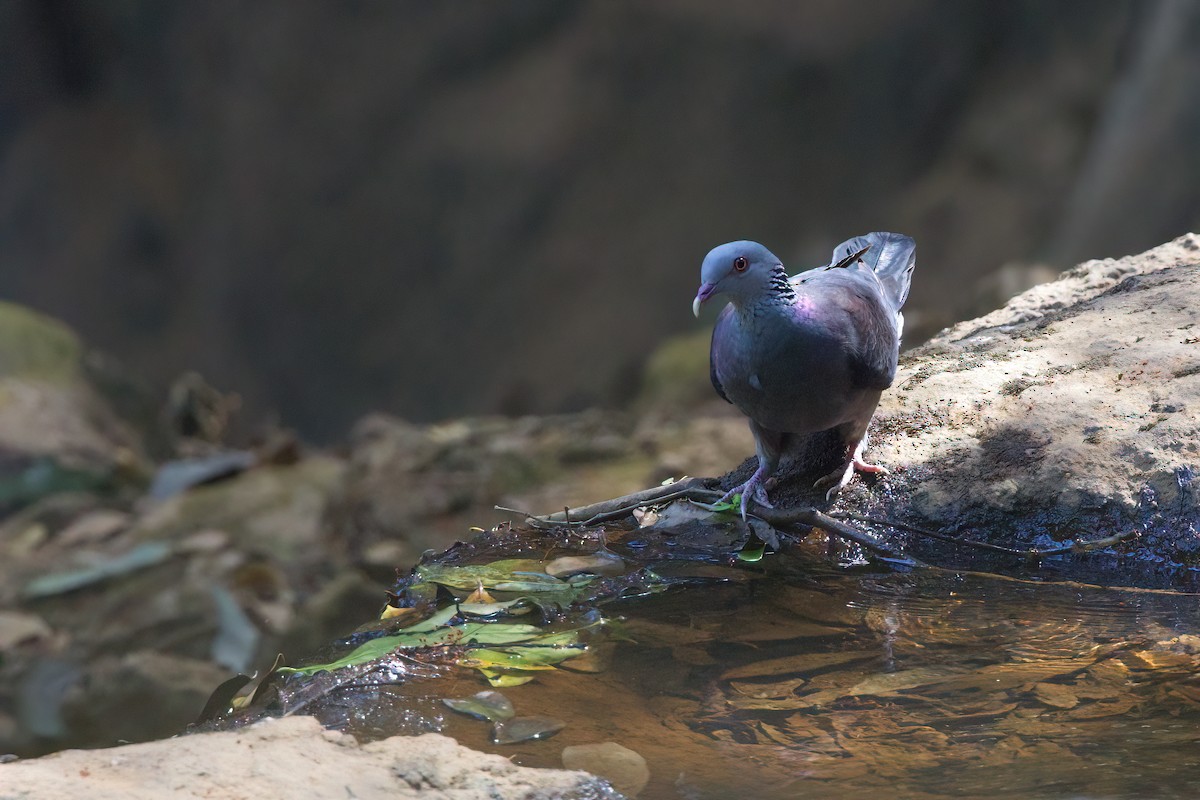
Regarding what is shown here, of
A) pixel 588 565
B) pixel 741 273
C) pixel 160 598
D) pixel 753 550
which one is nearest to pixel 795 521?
Answer: pixel 753 550

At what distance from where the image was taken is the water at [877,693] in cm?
194

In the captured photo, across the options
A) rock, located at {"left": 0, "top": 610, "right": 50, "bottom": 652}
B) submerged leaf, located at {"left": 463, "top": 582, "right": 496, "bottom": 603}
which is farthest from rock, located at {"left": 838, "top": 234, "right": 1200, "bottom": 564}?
rock, located at {"left": 0, "top": 610, "right": 50, "bottom": 652}

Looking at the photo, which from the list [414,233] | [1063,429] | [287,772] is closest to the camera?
[287,772]

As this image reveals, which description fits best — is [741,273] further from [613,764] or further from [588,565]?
[613,764]

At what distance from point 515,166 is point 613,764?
9411 mm

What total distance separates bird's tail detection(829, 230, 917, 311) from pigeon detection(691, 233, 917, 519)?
517mm

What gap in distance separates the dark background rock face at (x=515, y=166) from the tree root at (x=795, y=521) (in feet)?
18.5

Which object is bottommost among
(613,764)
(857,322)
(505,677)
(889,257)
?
(613,764)

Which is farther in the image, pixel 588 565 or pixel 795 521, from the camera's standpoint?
pixel 795 521

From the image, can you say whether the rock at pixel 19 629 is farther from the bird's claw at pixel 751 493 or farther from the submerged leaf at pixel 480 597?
the bird's claw at pixel 751 493

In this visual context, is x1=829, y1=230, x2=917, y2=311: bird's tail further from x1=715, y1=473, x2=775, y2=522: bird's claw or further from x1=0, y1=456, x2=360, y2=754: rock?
x1=0, y1=456, x2=360, y2=754: rock

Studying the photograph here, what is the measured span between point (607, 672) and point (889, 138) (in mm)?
8436

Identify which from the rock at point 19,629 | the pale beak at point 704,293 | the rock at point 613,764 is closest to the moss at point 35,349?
the rock at point 19,629

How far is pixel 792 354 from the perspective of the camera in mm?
3027
